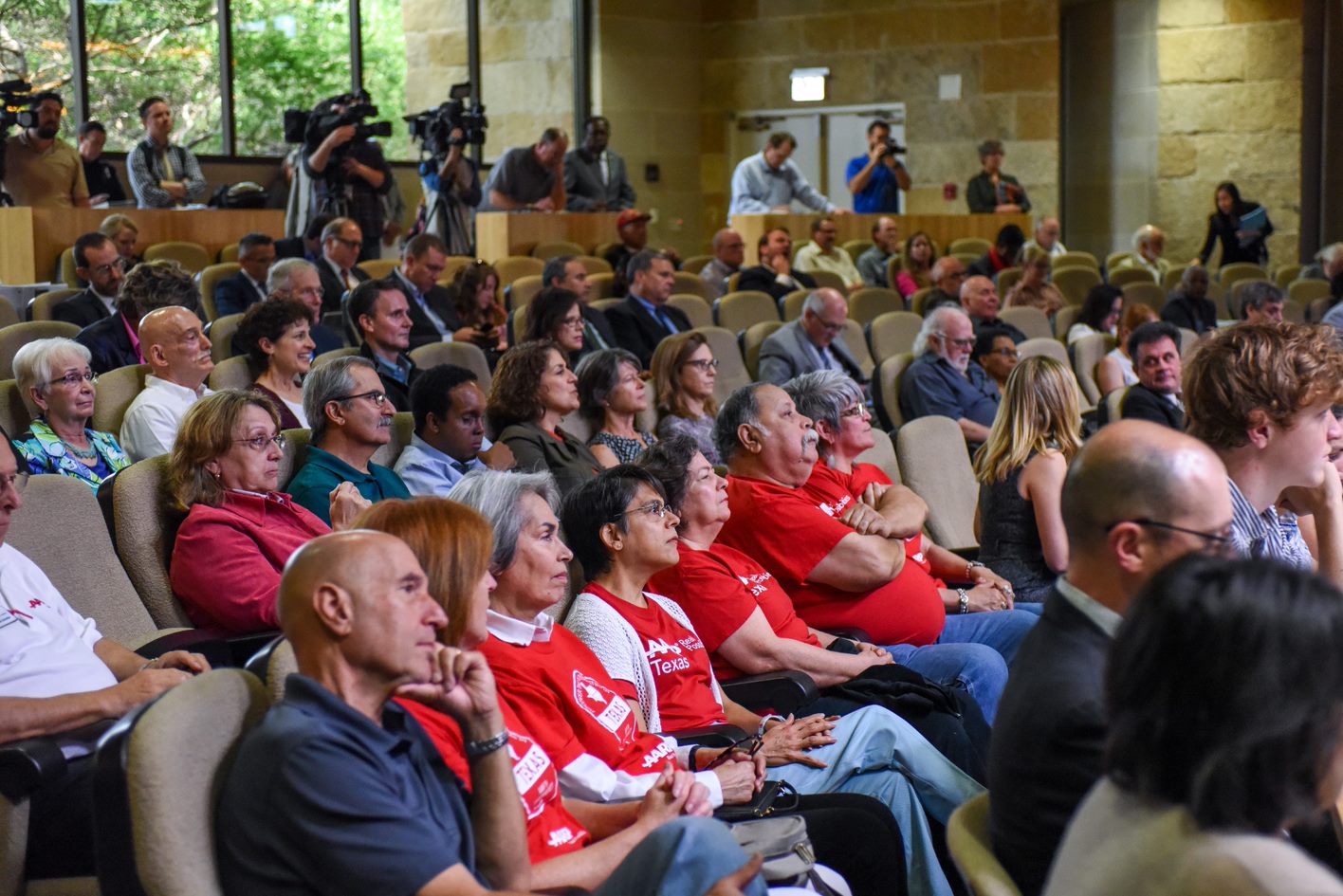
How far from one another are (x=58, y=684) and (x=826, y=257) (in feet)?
27.9

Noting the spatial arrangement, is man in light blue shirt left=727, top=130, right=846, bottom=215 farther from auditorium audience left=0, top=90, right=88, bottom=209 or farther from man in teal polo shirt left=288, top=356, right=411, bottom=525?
man in teal polo shirt left=288, top=356, right=411, bottom=525

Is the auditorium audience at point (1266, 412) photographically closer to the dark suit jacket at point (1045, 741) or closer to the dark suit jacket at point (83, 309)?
the dark suit jacket at point (1045, 741)

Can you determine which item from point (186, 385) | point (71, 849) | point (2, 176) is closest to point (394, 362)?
point (186, 385)

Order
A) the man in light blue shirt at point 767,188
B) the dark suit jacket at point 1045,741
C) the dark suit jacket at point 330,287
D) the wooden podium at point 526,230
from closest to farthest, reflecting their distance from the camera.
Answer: the dark suit jacket at point 1045,741
the dark suit jacket at point 330,287
the wooden podium at point 526,230
the man in light blue shirt at point 767,188

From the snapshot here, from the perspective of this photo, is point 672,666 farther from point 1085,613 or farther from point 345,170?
point 345,170

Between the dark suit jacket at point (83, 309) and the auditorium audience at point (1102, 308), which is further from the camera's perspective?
the auditorium audience at point (1102, 308)

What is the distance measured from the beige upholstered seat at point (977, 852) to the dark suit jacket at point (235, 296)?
5501 mm

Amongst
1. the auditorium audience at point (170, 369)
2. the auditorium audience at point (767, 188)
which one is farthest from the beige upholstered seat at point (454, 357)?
the auditorium audience at point (767, 188)

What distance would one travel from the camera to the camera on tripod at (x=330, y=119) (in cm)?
884

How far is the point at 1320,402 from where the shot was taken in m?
2.62

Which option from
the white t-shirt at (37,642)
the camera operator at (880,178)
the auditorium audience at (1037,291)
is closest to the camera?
the white t-shirt at (37,642)

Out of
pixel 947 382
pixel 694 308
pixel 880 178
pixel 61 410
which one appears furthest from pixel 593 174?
pixel 61 410

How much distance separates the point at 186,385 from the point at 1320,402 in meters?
3.08

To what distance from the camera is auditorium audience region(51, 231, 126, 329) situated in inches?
240
